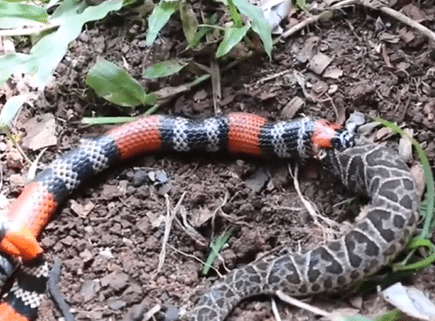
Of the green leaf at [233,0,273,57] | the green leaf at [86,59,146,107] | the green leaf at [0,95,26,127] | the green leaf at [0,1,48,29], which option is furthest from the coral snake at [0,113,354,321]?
the green leaf at [0,1,48,29]

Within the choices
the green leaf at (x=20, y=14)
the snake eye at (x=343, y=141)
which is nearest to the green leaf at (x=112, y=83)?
the green leaf at (x=20, y=14)

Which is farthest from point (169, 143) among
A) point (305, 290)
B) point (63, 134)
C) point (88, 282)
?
point (305, 290)

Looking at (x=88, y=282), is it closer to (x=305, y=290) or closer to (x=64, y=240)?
(x=64, y=240)

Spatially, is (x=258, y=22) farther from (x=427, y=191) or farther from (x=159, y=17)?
(x=427, y=191)

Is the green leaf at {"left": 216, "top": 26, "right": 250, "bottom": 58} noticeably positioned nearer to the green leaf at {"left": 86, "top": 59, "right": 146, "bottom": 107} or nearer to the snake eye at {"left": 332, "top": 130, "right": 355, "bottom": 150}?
the green leaf at {"left": 86, "top": 59, "right": 146, "bottom": 107}

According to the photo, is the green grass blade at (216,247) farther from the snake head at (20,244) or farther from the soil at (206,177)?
the snake head at (20,244)

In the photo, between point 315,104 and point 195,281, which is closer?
point 195,281
